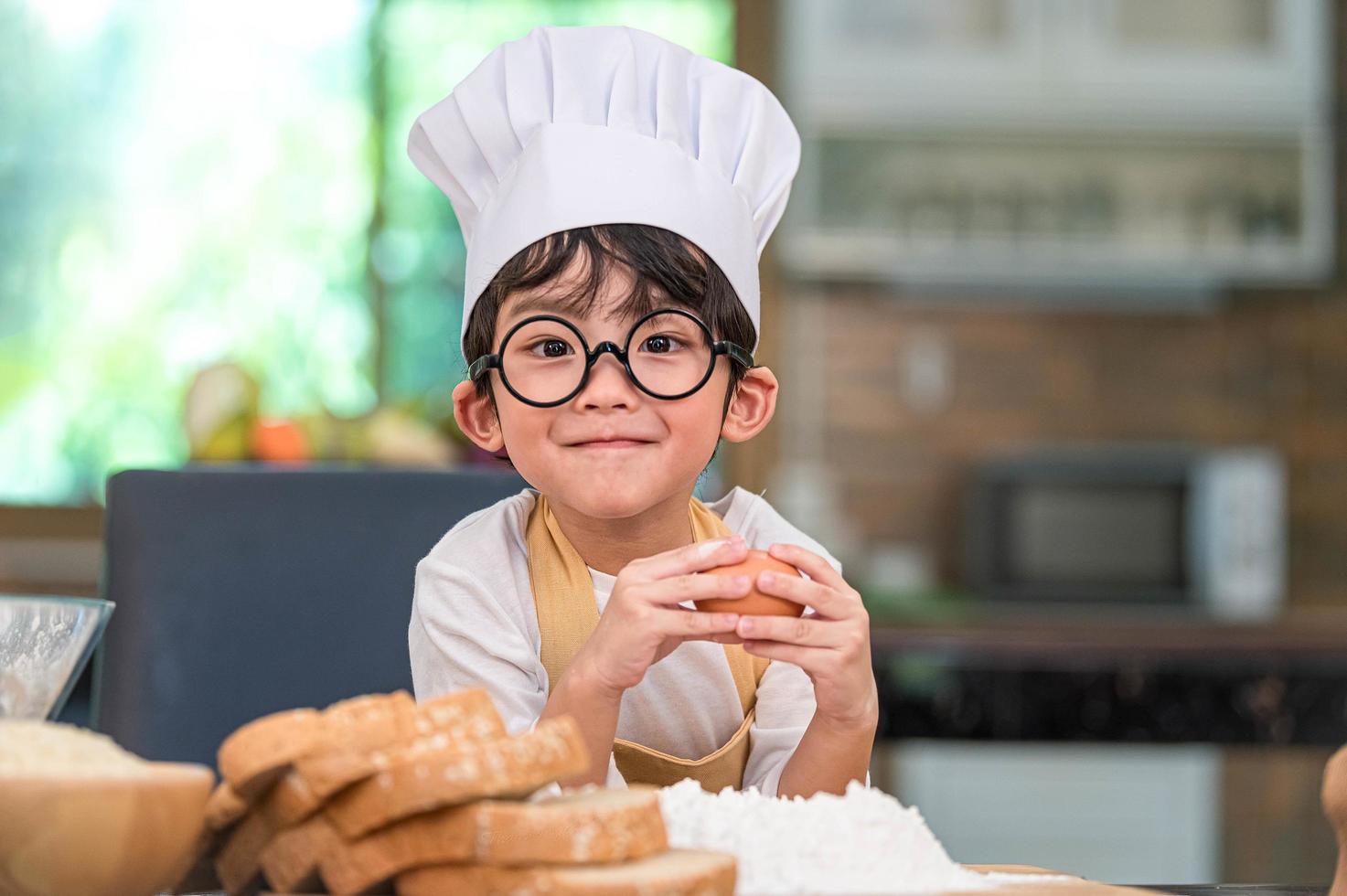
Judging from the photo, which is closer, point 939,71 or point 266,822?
point 266,822

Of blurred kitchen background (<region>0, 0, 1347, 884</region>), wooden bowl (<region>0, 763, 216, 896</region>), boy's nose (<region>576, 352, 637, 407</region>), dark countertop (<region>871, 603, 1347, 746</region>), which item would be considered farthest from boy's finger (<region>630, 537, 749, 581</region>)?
blurred kitchen background (<region>0, 0, 1347, 884</region>)

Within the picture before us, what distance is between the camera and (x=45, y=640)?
0.64 metres

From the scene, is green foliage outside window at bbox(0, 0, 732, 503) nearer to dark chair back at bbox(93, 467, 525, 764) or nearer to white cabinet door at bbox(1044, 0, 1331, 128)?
white cabinet door at bbox(1044, 0, 1331, 128)

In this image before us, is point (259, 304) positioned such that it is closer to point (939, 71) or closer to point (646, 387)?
point (939, 71)

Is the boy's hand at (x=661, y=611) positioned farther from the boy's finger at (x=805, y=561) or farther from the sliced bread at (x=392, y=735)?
the sliced bread at (x=392, y=735)

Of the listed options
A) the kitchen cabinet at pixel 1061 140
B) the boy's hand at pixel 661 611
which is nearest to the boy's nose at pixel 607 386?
the boy's hand at pixel 661 611

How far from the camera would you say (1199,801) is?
2906 millimetres

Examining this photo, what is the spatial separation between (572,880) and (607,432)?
1.28 ft

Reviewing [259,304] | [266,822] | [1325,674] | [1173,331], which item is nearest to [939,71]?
[1173,331]

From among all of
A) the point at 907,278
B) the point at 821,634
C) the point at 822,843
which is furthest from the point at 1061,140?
the point at 822,843

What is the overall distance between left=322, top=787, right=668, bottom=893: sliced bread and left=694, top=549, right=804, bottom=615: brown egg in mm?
232

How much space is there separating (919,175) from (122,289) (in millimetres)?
2035

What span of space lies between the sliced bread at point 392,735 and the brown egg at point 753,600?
0.62ft

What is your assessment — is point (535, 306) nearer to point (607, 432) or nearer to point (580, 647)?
point (607, 432)
